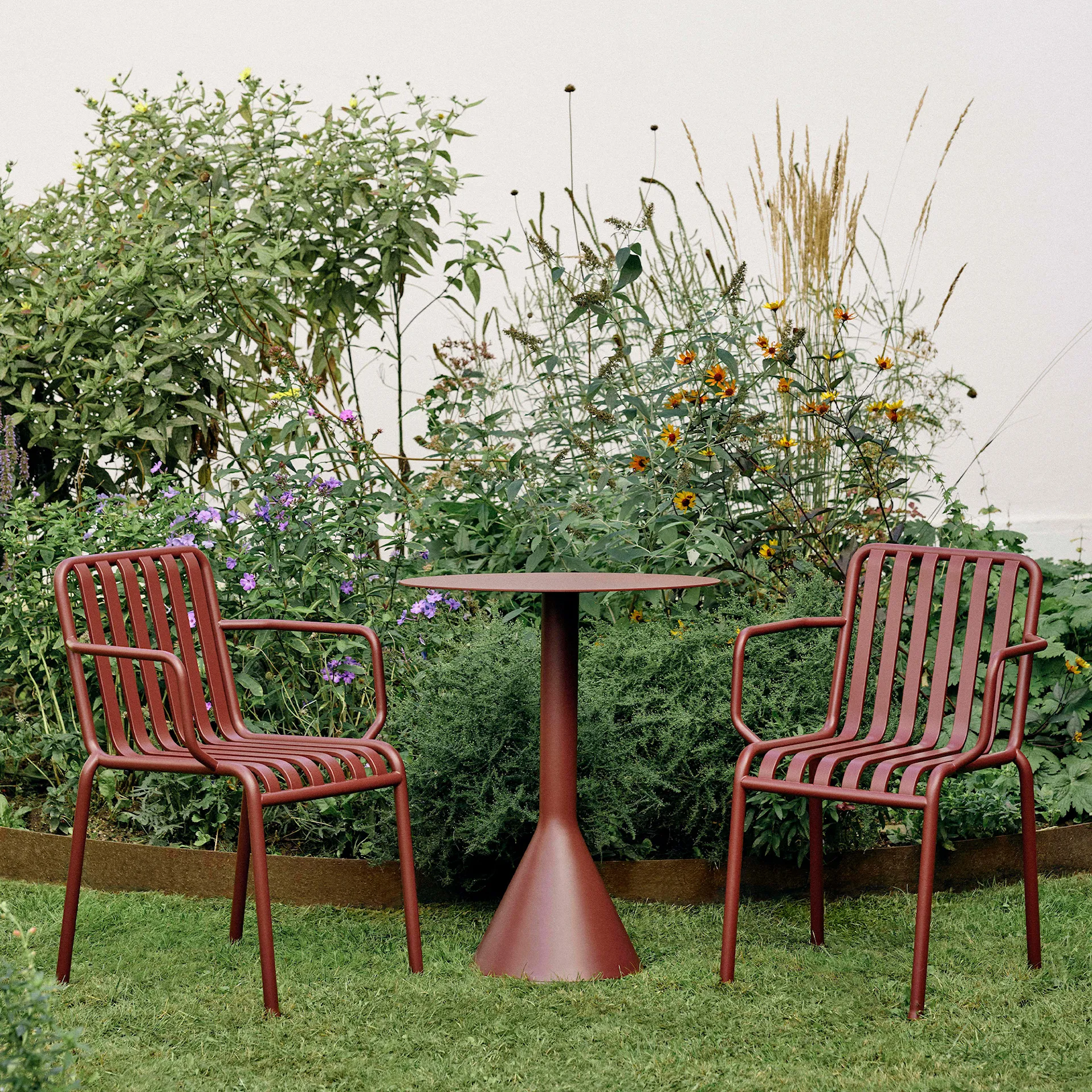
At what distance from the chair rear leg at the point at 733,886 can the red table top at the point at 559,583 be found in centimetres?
43

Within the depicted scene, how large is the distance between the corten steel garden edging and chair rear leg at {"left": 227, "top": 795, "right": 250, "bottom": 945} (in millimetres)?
213

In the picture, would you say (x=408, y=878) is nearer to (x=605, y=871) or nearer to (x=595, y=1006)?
(x=595, y=1006)

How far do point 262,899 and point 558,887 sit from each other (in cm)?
63

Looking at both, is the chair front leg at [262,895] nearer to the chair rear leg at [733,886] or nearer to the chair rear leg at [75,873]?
the chair rear leg at [75,873]

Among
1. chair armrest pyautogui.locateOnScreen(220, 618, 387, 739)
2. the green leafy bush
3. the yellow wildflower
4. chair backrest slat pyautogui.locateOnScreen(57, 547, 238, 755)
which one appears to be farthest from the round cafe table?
the yellow wildflower

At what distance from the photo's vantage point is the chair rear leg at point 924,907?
224 cm

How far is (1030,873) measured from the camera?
99.9 inches

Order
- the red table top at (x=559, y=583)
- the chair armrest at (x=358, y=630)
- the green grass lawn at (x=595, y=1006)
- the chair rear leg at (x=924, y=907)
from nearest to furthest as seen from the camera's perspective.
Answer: the green grass lawn at (x=595, y=1006) < the chair rear leg at (x=924, y=907) < the red table top at (x=559, y=583) < the chair armrest at (x=358, y=630)

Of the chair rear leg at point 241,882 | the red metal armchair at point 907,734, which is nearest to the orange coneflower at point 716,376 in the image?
the red metal armchair at point 907,734

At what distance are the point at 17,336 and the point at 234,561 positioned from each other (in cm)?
142

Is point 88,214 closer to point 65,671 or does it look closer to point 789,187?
point 65,671

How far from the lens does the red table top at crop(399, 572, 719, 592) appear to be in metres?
2.42

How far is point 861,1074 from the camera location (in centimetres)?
211

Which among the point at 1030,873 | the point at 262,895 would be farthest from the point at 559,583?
the point at 1030,873
